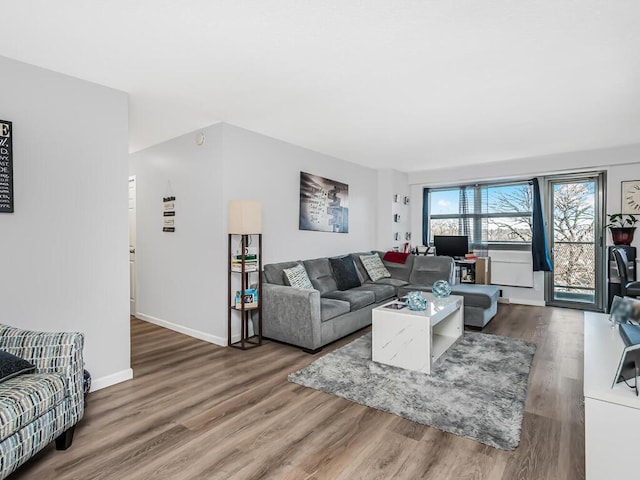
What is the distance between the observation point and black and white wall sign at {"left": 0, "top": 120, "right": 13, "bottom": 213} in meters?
2.18

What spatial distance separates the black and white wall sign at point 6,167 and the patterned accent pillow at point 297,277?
239cm

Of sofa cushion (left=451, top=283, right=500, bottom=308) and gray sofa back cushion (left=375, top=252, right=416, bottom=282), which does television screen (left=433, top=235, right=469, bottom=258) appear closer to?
gray sofa back cushion (left=375, top=252, right=416, bottom=282)

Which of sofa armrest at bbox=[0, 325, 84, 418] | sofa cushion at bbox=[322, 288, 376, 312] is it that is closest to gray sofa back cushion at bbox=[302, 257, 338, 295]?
sofa cushion at bbox=[322, 288, 376, 312]

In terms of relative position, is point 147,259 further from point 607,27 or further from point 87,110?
point 607,27

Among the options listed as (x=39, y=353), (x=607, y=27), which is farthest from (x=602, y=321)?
(x=39, y=353)

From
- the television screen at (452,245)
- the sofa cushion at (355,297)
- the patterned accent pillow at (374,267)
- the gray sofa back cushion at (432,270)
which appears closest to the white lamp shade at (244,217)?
the sofa cushion at (355,297)

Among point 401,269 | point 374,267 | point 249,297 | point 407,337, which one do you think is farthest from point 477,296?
point 249,297

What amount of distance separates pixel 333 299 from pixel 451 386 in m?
1.65

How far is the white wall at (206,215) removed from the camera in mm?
3648

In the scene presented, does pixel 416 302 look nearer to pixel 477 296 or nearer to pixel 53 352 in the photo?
pixel 477 296

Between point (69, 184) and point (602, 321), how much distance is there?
4.04 meters

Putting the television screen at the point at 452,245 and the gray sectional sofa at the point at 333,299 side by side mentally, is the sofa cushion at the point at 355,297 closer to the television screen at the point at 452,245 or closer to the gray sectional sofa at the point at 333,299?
the gray sectional sofa at the point at 333,299

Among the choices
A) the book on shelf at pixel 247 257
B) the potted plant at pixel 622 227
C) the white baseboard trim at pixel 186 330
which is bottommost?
the white baseboard trim at pixel 186 330

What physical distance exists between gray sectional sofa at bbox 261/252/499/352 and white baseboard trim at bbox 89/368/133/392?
4.45 ft
